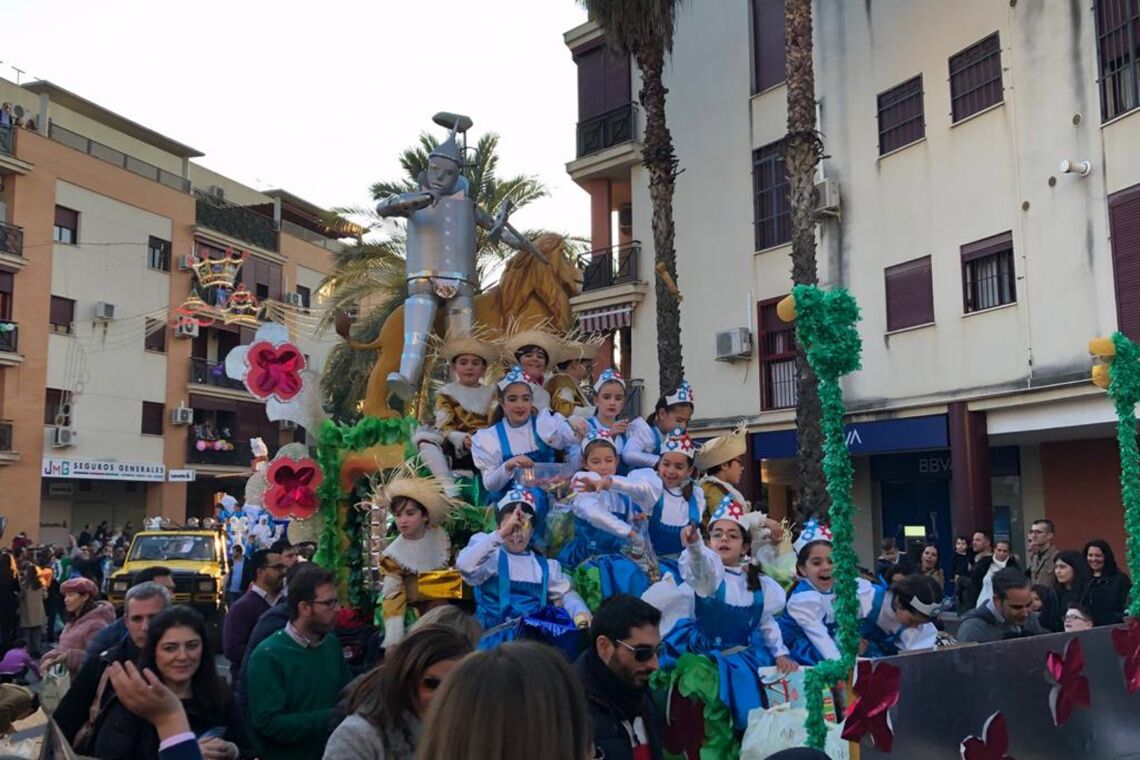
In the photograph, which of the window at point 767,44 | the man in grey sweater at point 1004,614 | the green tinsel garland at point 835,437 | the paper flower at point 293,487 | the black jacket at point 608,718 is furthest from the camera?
the window at point 767,44

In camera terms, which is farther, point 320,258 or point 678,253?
point 320,258

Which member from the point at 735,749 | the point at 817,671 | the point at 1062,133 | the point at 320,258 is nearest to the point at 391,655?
the point at 817,671

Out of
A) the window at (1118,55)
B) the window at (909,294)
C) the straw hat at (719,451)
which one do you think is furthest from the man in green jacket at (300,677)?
the window at (909,294)

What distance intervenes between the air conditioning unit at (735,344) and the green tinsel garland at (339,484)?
13626 millimetres

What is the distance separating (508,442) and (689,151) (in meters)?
16.4

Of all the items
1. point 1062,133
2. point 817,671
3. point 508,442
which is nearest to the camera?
point 817,671

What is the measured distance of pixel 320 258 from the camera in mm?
45938

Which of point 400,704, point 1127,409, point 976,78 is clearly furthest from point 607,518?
point 976,78

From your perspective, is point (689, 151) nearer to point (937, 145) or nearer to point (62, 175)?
point (937, 145)

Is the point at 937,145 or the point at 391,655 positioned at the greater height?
the point at 937,145

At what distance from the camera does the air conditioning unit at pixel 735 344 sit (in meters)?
21.5

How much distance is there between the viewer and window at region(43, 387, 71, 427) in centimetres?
3306

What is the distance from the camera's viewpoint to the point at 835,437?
4.80 m

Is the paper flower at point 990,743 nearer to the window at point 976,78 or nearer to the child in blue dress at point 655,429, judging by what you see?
the child in blue dress at point 655,429
